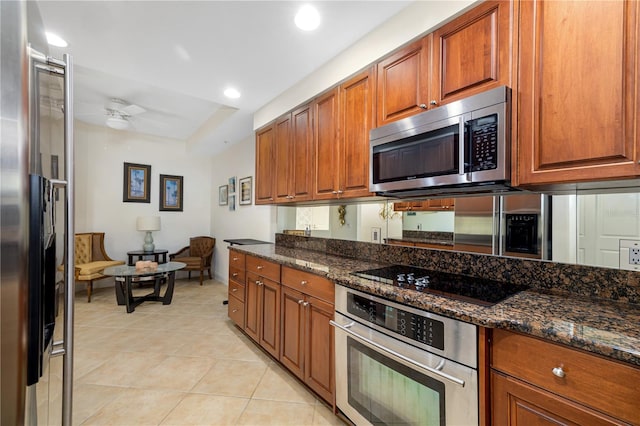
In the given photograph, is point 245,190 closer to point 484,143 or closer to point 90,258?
point 90,258

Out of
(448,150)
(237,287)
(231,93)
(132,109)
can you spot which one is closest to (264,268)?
(237,287)

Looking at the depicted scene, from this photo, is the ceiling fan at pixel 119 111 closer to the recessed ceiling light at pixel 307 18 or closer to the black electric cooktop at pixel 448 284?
the recessed ceiling light at pixel 307 18

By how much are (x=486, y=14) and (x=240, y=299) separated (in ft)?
9.54

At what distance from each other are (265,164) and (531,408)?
2849mm

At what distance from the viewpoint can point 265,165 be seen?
3.17m

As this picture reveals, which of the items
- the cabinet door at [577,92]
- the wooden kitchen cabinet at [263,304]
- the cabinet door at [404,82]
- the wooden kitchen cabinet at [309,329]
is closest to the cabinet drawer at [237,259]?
the wooden kitchen cabinet at [263,304]

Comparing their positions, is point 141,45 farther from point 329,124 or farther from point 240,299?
point 240,299

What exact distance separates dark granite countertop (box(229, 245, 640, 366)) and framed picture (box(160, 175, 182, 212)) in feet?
16.9

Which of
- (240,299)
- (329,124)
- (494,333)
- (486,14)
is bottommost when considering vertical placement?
(240,299)

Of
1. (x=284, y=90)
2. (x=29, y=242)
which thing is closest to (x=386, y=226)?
(x=284, y=90)

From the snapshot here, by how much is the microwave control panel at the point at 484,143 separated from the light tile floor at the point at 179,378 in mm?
1683

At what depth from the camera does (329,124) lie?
2.30 m

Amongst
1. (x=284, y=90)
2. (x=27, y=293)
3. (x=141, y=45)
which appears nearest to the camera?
(x=27, y=293)

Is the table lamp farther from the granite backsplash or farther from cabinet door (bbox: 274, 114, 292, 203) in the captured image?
the granite backsplash
